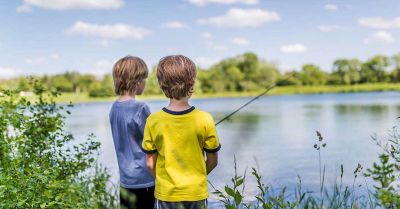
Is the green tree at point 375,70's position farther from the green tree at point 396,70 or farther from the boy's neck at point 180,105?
the boy's neck at point 180,105

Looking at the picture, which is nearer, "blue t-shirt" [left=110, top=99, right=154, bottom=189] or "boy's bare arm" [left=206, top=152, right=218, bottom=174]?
Result: "boy's bare arm" [left=206, top=152, right=218, bottom=174]

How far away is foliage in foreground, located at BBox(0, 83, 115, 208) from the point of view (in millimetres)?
2861

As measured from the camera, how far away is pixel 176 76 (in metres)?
2.23

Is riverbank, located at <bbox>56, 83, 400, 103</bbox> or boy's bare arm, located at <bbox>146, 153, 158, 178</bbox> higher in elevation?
boy's bare arm, located at <bbox>146, 153, 158, 178</bbox>

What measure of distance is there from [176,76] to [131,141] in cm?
67

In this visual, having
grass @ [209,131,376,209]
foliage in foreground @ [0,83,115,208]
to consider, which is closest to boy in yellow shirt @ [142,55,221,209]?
grass @ [209,131,376,209]

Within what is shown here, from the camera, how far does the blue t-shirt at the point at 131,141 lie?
2738 mm

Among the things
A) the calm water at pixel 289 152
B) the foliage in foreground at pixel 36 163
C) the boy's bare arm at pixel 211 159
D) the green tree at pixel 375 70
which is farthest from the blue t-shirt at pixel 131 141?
the green tree at pixel 375 70

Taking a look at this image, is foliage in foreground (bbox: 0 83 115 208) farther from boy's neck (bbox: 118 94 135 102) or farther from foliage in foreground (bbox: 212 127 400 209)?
foliage in foreground (bbox: 212 127 400 209)

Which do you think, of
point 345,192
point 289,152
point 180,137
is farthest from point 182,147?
point 289,152

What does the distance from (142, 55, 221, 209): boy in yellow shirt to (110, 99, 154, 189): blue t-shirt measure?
0.45 metres

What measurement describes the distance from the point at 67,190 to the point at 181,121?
1.17m

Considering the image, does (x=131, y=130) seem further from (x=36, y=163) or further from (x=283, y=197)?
(x=36, y=163)

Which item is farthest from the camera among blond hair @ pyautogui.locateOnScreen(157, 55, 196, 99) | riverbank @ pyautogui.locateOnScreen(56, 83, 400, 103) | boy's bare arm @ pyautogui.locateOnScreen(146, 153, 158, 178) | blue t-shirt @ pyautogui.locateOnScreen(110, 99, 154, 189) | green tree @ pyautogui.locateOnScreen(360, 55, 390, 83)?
green tree @ pyautogui.locateOnScreen(360, 55, 390, 83)
